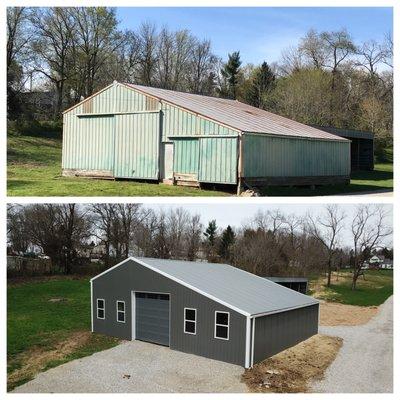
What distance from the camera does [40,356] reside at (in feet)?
53.2

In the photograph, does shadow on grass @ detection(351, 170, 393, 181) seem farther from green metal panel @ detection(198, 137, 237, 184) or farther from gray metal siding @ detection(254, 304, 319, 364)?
green metal panel @ detection(198, 137, 237, 184)

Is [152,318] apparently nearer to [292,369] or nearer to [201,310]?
[201,310]

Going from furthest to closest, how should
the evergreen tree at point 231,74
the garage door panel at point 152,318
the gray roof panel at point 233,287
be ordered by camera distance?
the evergreen tree at point 231,74, the garage door panel at point 152,318, the gray roof panel at point 233,287

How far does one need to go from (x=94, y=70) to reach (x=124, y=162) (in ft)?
54.1

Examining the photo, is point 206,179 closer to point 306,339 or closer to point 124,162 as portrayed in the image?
point 124,162

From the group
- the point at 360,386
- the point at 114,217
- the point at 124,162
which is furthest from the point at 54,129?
the point at 360,386

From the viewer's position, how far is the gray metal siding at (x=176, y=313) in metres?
14.6

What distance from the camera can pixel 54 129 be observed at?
33.5 metres

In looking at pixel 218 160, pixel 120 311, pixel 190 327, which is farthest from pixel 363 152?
pixel 190 327

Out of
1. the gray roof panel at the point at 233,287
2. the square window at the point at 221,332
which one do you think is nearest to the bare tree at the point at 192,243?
the gray roof panel at the point at 233,287

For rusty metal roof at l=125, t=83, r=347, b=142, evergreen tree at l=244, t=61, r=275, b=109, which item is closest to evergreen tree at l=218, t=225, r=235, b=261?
rusty metal roof at l=125, t=83, r=347, b=142

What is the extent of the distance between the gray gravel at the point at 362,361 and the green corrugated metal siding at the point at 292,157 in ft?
21.3

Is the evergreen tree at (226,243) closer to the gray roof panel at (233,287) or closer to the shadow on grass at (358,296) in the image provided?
the gray roof panel at (233,287)

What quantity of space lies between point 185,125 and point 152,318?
6718mm
